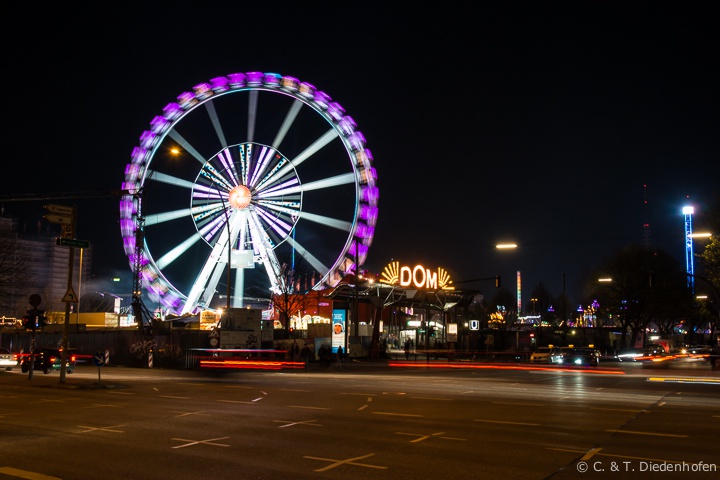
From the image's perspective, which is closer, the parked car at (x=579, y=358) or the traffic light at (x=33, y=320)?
the traffic light at (x=33, y=320)

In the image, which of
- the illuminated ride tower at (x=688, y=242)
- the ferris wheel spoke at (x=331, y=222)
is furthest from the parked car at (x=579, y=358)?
the illuminated ride tower at (x=688, y=242)

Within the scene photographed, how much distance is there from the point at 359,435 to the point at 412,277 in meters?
53.2

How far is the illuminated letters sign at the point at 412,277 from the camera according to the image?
A: 214 feet

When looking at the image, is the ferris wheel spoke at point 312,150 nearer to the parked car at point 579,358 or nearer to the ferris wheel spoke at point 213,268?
the ferris wheel spoke at point 213,268

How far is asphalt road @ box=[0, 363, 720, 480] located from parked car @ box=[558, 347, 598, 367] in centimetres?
2156

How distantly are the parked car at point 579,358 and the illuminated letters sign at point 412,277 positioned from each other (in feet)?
66.2

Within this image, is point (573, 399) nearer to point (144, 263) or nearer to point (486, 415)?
point (486, 415)

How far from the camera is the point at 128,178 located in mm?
49781

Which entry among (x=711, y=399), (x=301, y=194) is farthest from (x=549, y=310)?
(x=711, y=399)

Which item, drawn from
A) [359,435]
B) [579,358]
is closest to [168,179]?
[579,358]

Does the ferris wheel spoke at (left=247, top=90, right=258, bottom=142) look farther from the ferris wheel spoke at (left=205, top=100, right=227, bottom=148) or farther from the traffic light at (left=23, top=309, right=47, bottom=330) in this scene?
the traffic light at (left=23, top=309, right=47, bottom=330)

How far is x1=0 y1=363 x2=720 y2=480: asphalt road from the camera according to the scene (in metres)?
10.0

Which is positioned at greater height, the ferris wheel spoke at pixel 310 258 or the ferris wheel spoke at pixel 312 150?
the ferris wheel spoke at pixel 312 150

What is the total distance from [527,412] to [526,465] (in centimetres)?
684
